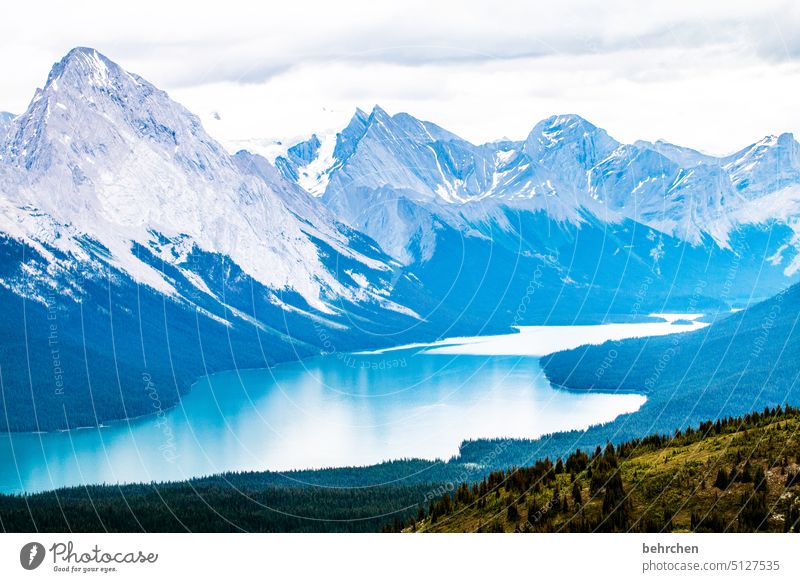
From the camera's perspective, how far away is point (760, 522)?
1193 inches

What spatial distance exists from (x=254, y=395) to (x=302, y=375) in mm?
28377

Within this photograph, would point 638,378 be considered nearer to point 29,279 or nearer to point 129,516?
point 29,279

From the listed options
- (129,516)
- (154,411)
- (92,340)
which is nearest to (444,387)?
(154,411)
